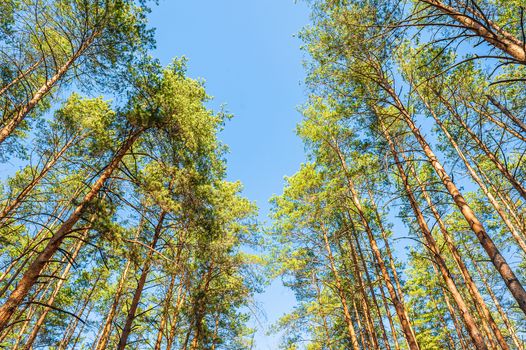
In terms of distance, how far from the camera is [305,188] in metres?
12.3

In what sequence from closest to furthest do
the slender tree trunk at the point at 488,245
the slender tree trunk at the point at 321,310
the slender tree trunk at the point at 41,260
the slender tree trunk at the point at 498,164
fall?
the slender tree trunk at the point at 488,245 < the slender tree trunk at the point at 41,260 < the slender tree trunk at the point at 498,164 < the slender tree trunk at the point at 321,310

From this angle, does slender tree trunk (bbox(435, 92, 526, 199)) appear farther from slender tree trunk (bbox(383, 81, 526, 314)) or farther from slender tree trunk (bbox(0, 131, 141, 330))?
slender tree trunk (bbox(0, 131, 141, 330))

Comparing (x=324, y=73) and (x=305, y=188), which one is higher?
(x=305, y=188)

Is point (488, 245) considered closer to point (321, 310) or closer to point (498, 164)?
point (498, 164)

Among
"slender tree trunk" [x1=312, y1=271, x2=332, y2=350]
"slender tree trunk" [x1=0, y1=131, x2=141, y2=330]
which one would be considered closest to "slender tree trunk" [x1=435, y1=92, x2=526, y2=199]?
"slender tree trunk" [x1=312, y1=271, x2=332, y2=350]

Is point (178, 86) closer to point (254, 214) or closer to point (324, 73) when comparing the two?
point (324, 73)

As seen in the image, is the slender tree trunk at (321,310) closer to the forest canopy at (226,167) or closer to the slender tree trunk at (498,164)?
the forest canopy at (226,167)

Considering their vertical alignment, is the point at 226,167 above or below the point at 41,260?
above


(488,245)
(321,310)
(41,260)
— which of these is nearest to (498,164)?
(488,245)

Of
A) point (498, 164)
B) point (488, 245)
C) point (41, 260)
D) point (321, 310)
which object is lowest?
point (488, 245)

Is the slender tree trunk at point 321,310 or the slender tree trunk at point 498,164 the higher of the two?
the slender tree trunk at point 498,164

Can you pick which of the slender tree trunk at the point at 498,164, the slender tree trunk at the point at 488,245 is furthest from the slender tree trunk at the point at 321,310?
the slender tree trunk at the point at 498,164

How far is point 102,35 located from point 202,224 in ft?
18.6

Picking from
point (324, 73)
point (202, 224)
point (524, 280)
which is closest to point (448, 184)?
point (324, 73)
